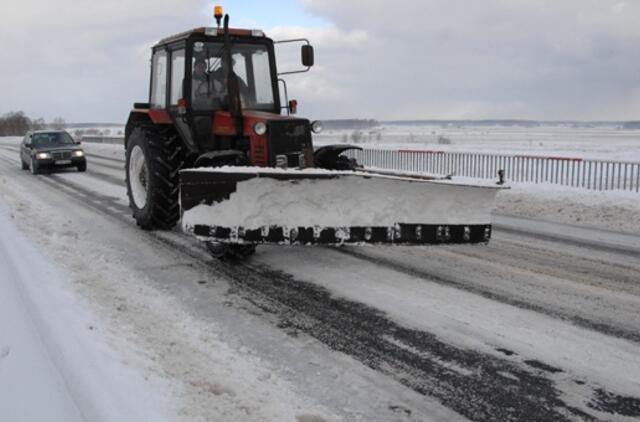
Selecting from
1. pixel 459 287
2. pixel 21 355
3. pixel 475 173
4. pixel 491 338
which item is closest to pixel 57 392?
pixel 21 355

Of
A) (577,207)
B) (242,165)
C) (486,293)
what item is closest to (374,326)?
(486,293)

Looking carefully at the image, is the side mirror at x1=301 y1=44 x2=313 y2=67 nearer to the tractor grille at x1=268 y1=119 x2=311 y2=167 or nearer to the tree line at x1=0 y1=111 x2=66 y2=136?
the tractor grille at x1=268 y1=119 x2=311 y2=167

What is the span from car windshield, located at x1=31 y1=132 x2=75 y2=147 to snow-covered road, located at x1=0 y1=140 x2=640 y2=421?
12.7m

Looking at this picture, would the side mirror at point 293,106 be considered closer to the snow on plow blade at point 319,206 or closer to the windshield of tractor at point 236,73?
the windshield of tractor at point 236,73

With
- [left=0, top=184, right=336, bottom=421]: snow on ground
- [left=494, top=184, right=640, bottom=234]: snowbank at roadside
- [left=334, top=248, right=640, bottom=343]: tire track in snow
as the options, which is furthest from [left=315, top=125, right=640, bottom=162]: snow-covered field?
[left=0, top=184, right=336, bottom=421]: snow on ground

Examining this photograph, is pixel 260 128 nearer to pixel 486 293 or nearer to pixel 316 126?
pixel 316 126

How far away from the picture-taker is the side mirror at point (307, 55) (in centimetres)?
720

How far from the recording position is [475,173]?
2064cm

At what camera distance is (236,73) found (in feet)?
25.1

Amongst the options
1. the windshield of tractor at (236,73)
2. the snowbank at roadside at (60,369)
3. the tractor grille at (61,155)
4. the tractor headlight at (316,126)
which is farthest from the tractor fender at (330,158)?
the tractor grille at (61,155)

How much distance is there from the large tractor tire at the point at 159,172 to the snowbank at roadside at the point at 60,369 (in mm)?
3149

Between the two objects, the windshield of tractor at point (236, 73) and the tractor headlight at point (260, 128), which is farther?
the windshield of tractor at point (236, 73)

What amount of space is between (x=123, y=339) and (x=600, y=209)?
938 cm

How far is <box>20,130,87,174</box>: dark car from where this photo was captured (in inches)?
717
